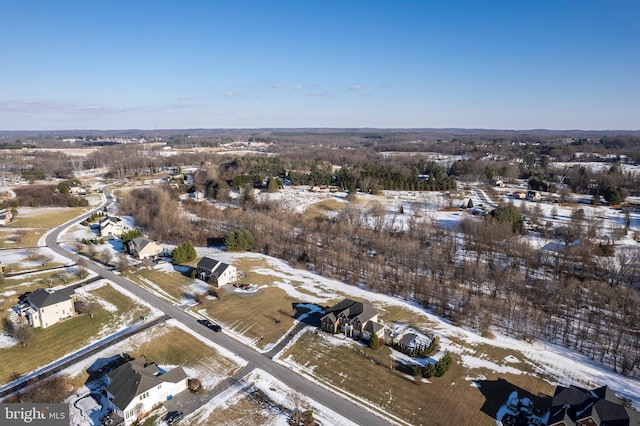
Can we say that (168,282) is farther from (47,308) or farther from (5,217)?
(5,217)

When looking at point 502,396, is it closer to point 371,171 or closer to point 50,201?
point 371,171

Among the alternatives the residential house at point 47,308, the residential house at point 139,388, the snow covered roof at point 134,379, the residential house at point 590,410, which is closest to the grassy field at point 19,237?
the residential house at point 47,308

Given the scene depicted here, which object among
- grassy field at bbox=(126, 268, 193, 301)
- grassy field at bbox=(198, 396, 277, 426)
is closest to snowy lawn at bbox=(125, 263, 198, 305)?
grassy field at bbox=(126, 268, 193, 301)

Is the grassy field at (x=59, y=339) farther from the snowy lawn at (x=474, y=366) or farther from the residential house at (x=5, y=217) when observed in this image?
the residential house at (x=5, y=217)

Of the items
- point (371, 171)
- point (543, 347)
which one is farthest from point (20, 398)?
point (371, 171)

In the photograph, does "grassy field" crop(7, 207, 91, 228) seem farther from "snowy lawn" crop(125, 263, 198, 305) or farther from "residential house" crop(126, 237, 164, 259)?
"snowy lawn" crop(125, 263, 198, 305)

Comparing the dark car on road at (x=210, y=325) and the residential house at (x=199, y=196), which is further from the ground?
the residential house at (x=199, y=196)

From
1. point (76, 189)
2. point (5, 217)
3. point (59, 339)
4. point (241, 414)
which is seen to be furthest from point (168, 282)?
point (76, 189)

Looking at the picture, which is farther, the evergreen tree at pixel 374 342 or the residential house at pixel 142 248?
the residential house at pixel 142 248
